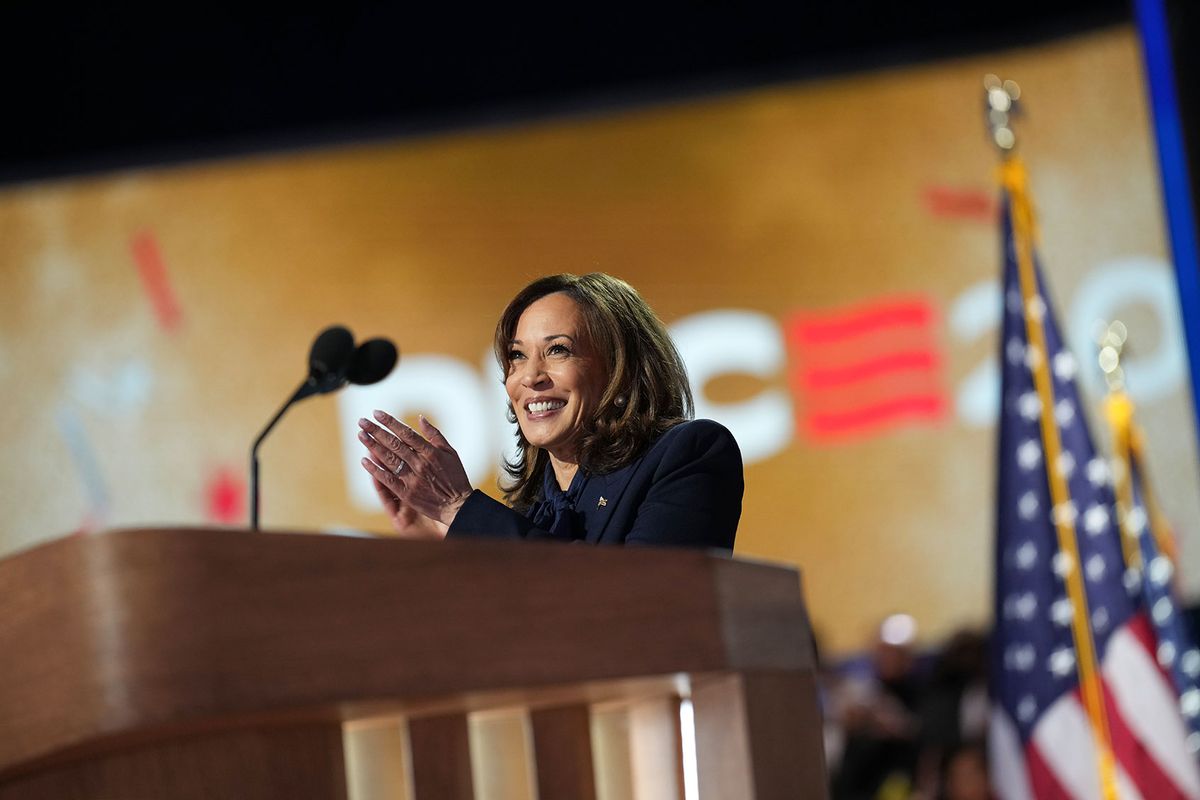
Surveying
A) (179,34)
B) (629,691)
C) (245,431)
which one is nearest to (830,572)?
(245,431)

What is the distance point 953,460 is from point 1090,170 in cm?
126

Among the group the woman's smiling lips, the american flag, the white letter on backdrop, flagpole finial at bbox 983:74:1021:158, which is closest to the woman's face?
the woman's smiling lips

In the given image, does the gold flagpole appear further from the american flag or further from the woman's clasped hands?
the woman's clasped hands

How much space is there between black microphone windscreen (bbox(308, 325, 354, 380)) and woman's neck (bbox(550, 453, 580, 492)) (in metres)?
0.34

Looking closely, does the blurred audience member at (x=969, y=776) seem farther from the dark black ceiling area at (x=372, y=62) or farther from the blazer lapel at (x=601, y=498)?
the blazer lapel at (x=601, y=498)

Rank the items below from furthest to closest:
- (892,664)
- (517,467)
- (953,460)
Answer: (953,460)
(892,664)
(517,467)

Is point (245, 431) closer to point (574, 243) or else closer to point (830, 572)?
point (574, 243)

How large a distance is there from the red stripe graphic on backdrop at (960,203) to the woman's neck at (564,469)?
490cm

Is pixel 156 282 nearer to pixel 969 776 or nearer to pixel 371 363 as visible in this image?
pixel 969 776

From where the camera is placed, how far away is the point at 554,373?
1.44 metres

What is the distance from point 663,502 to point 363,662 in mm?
478

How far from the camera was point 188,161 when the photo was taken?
20.8ft

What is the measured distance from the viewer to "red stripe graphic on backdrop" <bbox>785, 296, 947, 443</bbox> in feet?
20.0

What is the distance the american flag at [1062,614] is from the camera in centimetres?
367
